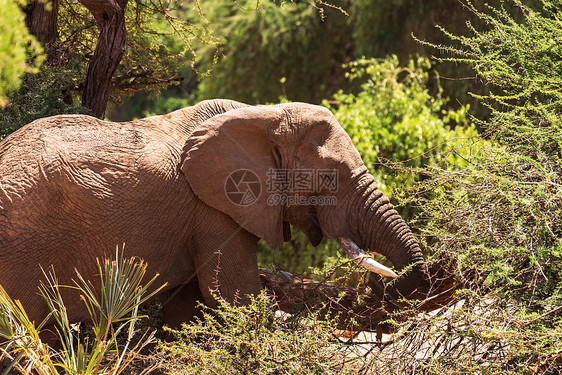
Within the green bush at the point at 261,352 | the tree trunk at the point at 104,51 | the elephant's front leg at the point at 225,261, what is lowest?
the green bush at the point at 261,352

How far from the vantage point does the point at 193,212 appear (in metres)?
5.69

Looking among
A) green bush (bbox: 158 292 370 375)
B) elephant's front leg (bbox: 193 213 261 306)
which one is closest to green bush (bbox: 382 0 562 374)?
green bush (bbox: 158 292 370 375)

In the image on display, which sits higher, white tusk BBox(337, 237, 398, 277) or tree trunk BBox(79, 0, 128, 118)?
tree trunk BBox(79, 0, 128, 118)

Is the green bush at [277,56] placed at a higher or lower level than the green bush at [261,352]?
higher

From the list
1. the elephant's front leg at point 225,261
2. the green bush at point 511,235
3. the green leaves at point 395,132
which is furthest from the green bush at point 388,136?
the elephant's front leg at point 225,261

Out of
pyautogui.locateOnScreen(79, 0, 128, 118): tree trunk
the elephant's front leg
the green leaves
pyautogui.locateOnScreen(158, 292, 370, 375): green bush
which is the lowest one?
pyautogui.locateOnScreen(158, 292, 370, 375): green bush

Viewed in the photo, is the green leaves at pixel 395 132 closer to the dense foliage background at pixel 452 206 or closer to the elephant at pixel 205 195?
the dense foliage background at pixel 452 206

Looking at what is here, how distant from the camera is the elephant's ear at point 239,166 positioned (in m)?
5.62

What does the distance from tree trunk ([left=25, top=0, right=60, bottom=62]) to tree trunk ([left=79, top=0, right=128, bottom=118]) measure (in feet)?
1.55

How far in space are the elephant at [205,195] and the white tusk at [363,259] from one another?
0.01 m

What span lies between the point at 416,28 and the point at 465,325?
10.9 metres

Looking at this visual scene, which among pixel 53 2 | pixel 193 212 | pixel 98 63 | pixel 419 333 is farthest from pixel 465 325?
pixel 53 2

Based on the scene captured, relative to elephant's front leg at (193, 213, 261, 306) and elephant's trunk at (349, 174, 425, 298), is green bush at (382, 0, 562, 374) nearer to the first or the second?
elephant's trunk at (349, 174, 425, 298)

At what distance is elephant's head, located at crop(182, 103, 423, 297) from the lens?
221 inches
